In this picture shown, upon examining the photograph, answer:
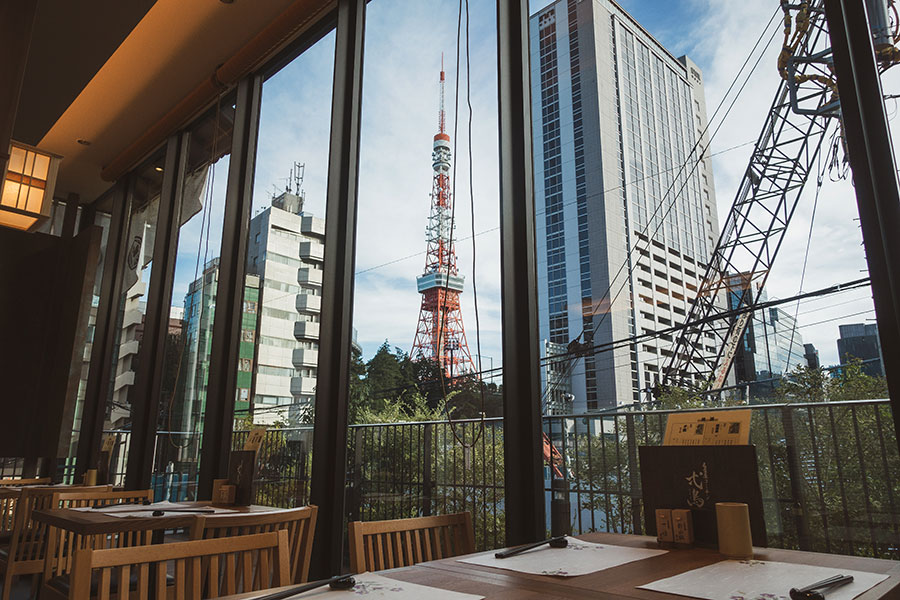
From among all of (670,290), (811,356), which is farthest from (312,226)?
(811,356)

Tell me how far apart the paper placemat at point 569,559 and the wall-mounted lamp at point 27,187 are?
146 inches

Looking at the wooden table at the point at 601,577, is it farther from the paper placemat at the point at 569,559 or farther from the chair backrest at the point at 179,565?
the chair backrest at the point at 179,565

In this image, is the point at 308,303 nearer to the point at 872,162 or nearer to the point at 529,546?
the point at 529,546

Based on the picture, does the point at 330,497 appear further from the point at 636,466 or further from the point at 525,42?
the point at 525,42

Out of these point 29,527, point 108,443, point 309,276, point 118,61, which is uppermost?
point 118,61

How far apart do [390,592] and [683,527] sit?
2.52 feet

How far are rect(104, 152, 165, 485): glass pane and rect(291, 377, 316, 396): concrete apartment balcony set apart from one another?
2222 mm

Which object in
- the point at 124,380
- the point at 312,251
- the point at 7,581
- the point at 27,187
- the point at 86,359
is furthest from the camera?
the point at 86,359

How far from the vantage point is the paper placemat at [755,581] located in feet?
3.16

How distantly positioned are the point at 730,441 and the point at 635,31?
1.62 metres

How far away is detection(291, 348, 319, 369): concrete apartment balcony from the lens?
3.03 meters

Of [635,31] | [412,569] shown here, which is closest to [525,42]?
[635,31]

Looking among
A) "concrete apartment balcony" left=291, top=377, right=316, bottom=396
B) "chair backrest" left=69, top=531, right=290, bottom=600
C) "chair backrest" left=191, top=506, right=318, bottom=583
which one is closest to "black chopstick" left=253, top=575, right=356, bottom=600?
"chair backrest" left=69, top=531, right=290, bottom=600

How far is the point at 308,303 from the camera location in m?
3.20
